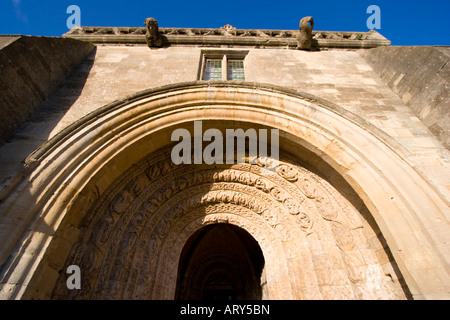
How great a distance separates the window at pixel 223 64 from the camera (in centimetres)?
461

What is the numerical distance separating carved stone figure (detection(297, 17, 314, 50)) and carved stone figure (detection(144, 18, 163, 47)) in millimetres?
2960

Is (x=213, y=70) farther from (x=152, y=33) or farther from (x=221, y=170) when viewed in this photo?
(x=221, y=170)

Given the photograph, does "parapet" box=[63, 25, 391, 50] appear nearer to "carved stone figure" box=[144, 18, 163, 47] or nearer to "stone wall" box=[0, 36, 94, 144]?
"carved stone figure" box=[144, 18, 163, 47]

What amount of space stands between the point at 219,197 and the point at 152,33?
3.58 meters

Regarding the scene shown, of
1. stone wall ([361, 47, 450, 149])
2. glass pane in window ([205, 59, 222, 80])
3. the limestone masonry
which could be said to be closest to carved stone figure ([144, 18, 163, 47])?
the limestone masonry

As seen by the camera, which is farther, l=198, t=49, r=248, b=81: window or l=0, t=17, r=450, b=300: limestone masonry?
l=198, t=49, r=248, b=81: window

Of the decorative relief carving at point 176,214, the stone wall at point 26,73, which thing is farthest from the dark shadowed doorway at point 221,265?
the stone wall at point 26,73

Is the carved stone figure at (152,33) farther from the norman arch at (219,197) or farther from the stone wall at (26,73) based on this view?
the norman arch at (219,197)

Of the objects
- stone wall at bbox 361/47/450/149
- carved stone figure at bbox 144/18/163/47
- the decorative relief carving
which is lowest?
the decorative relief carving

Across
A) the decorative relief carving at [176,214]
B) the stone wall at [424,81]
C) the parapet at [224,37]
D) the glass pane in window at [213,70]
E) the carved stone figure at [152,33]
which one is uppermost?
the parapet at [224,37]

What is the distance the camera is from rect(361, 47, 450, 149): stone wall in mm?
3092

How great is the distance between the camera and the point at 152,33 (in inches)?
182

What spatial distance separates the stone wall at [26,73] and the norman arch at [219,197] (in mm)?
900
